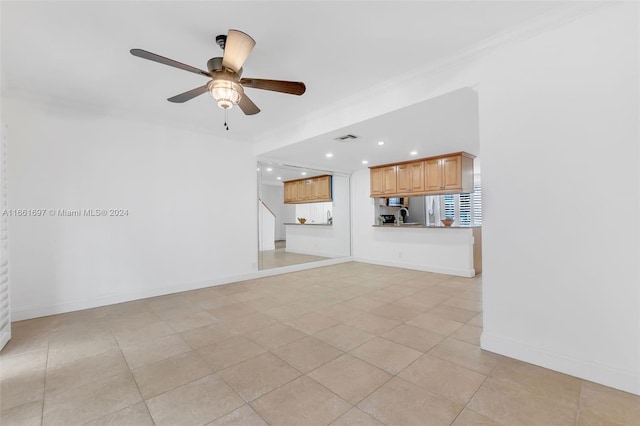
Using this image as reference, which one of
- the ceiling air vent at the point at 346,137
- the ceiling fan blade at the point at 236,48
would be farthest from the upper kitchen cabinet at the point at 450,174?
the ceiling fan blade at the point at 236,48

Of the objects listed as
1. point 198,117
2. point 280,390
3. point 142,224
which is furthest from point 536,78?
point 142,224

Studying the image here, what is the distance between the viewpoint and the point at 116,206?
3.89m

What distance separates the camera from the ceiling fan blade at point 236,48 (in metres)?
1.80

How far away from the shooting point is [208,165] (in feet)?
15.6

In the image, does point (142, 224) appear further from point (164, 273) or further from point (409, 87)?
point (409, 87)

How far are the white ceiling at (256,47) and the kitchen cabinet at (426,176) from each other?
5.03ft

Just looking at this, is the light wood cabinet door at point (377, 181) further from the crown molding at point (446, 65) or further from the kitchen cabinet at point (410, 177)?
the crown molding at point (446, 65)

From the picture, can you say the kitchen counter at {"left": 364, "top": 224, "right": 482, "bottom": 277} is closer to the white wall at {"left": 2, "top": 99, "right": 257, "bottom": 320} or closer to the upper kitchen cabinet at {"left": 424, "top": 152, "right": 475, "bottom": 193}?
the upper kitchen cabinet at {"left": 424, "top": 152, "right": 475, "bottom": 193}

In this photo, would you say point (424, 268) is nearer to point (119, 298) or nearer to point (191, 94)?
point (191, 94)

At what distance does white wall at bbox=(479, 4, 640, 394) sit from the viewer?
1.83 m

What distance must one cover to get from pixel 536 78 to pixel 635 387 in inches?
90.3

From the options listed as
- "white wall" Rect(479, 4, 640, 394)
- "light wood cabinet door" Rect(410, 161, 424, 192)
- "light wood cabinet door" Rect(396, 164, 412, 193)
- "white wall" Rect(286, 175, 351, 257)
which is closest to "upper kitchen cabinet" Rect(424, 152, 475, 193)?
"light wood cabinet door" Rect(410, 161, 424, 192)

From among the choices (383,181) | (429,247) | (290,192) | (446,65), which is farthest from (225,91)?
(290,192)

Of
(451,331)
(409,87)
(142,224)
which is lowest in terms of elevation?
(451,331)
